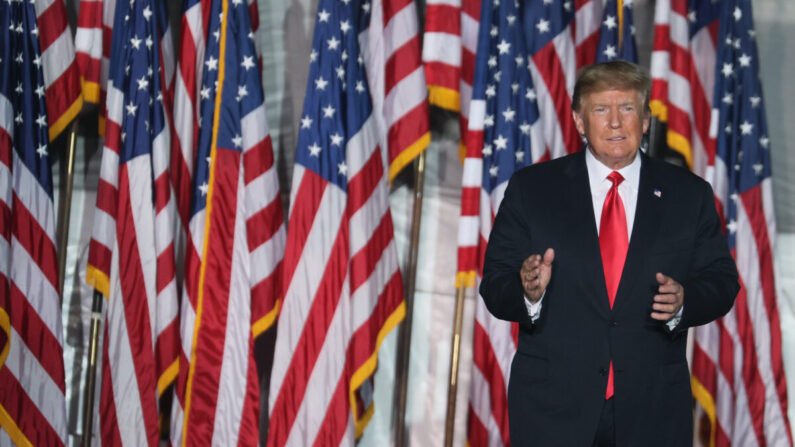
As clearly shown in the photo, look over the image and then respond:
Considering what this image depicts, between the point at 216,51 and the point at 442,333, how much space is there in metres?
1.56

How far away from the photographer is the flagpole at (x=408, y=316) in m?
3.81

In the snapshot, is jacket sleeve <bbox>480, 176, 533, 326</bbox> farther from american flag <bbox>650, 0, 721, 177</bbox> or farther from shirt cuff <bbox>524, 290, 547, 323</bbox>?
american flag <bbox>650, 0, 721, 177</bbox>

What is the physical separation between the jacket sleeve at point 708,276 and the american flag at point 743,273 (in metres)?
1.48

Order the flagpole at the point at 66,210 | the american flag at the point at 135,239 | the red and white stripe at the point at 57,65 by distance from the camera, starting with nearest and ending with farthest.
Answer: the american flag at the point at 135,239 → the red and white stripe at the point at 57,65 → the flagpole at the point at 66,210

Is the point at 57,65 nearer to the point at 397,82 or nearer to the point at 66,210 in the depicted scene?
the point at 66,210

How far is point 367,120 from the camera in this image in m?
3.62

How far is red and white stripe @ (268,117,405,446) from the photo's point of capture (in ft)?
11.4

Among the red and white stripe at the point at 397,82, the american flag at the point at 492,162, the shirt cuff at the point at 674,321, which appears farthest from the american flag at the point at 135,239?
the shirt cuff at the point at 674,321

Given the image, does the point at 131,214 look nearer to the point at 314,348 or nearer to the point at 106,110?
the point at 106,110

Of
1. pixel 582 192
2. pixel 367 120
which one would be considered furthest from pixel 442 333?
pixel 582 192

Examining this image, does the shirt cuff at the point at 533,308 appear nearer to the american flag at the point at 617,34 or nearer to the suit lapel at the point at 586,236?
the suit lapel at the point at 586,236

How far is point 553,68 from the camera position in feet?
12.1

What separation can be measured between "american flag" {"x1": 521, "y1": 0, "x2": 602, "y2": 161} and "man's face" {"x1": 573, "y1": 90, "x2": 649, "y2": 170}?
1510 mm

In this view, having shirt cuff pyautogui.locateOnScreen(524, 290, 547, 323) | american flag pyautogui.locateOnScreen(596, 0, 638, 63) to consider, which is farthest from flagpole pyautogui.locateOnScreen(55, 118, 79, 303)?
shirt cuff pyautogui.locateOnScreen(524, 290, 547, 323)
